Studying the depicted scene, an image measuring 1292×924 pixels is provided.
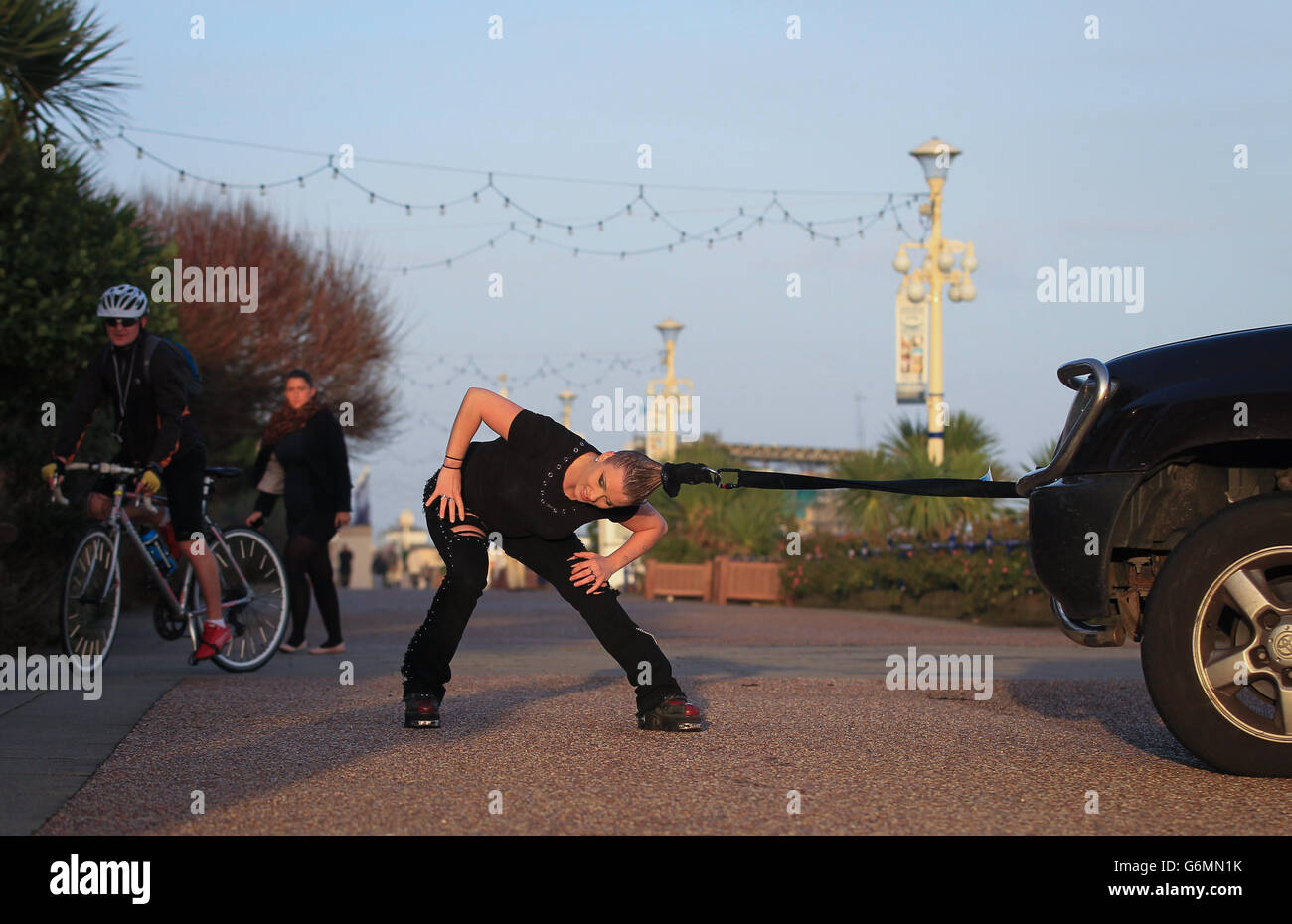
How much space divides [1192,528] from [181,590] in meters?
5.48

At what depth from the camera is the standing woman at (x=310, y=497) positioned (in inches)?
395

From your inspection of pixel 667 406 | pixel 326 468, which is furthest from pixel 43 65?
pixel 667 406

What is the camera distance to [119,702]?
260 inches

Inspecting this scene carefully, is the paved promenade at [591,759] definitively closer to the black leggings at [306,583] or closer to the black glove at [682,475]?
the black glove at [682,475]

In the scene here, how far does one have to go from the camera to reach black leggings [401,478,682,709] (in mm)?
5660

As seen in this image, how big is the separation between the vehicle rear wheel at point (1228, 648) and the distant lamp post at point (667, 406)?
1136 inches

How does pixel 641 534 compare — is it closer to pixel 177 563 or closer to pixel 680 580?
pixel 177 563

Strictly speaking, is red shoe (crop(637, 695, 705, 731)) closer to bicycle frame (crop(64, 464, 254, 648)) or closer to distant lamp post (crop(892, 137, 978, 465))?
bicycle frame (crop(64, 464, 254, 648))

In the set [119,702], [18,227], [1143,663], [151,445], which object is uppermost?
[18,227]

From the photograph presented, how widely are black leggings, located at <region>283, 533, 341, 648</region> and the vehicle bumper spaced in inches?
236
